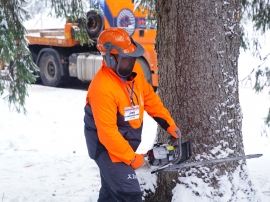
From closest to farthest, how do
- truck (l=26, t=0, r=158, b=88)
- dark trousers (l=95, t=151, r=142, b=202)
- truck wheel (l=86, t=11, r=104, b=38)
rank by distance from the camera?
1. dark trousers (l=95, t=151, r=142, b=202)
2. truck (l=26, t=0, r=158, b=88)
3. truck wheel (l=86, t=11, r=104, b=38)

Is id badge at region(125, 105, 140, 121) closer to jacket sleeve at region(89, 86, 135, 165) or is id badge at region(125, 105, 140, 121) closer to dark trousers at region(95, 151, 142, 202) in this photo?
jacket sleeve at region(89, 86, 135, 165)

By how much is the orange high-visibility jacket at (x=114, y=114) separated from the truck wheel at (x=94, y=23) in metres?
8.30

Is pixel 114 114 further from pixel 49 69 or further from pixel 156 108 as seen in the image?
pixel 49 69

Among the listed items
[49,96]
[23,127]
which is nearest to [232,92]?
[23,127]

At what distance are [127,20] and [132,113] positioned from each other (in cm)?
792

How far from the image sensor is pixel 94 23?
1209cm

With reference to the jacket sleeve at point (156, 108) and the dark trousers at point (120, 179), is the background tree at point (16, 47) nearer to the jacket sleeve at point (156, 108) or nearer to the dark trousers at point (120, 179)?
the jacket sleeve at point (156, 108)

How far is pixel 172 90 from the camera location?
4164 millimetres

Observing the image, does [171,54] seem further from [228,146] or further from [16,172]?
[16,172]

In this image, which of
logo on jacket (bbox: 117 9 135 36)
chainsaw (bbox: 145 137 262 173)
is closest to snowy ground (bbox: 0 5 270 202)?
chainsaw (bbox: 145 137 262 173)

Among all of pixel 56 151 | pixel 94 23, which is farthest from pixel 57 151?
pixel 94 23

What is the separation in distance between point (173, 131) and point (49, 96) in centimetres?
875

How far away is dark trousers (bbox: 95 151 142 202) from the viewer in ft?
11.9

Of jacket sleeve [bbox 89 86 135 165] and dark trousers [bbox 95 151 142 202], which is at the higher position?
jacket sleeve [bbox 89 86 135 165]
